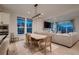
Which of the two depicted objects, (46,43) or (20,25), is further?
(46,43)

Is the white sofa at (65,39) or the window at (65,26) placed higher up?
the window at (65,26)

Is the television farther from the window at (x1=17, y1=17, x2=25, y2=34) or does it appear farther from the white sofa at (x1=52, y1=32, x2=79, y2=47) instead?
the white sofa at (x1=52, y1=32, x2=79, y2=47)

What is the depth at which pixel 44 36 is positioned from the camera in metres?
2.70

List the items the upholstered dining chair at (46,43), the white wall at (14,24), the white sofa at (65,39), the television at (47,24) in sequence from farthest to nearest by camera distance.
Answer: the white sofa at (65,39), the upholstered dining chair at (46,43), the television at (47,24), the white wall at (14,24)

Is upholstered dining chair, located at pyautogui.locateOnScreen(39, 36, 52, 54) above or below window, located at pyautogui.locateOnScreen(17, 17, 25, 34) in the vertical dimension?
below

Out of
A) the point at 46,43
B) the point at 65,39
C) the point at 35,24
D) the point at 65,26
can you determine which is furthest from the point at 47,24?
the point at 65,39

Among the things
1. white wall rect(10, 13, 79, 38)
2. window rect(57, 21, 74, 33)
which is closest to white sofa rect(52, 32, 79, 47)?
window rect(57, 21, 74, 33)

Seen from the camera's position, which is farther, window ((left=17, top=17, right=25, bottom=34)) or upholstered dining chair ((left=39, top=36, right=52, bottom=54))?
upholstered dining chair ((left=39, top=36, right=52, bottom=54))

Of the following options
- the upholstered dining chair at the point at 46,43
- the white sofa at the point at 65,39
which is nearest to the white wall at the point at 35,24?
the upholstered dining chair at the point at 46,43

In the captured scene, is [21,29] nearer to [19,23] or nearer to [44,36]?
[19,23]

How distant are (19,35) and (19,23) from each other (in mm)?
380

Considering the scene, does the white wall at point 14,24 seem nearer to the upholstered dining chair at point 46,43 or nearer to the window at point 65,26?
the upholstered dining chair at point 46,43

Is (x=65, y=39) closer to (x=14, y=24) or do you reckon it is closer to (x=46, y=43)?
(x=46, y=43)
